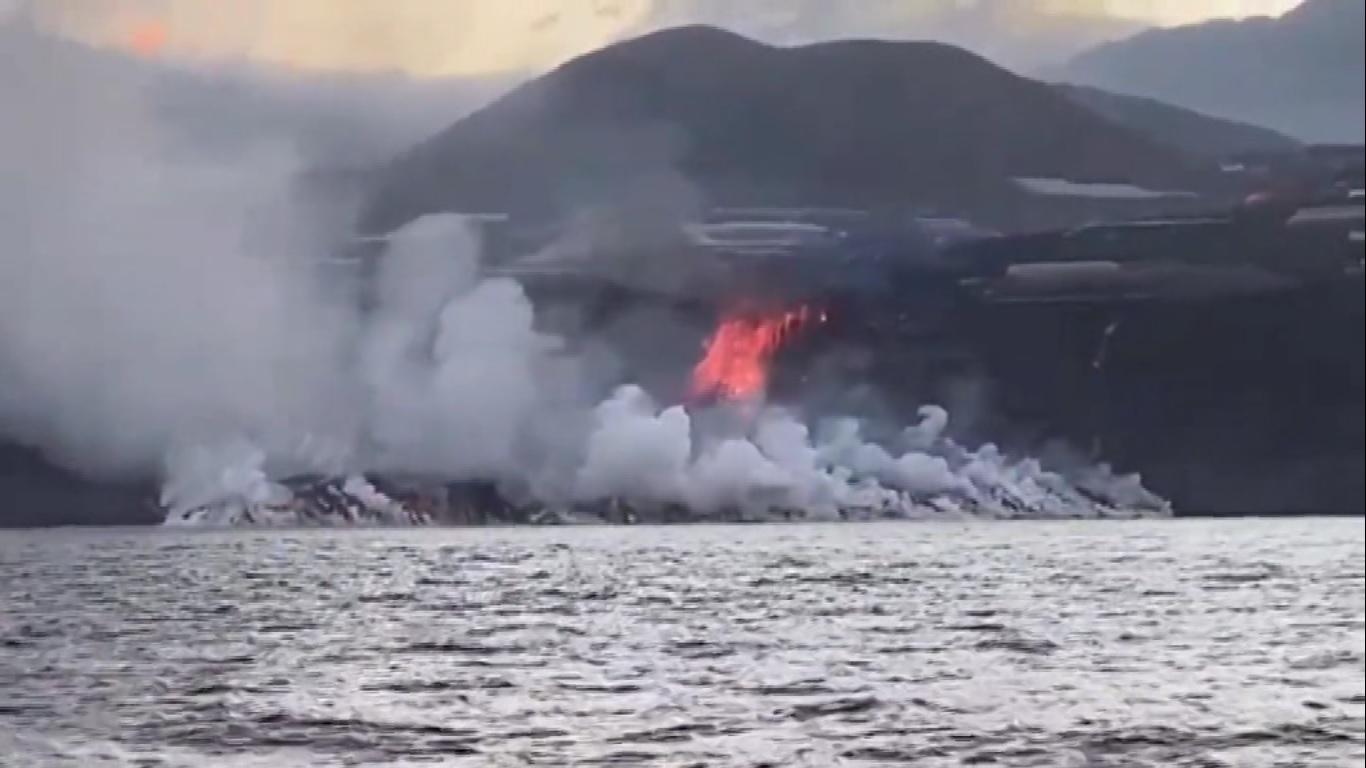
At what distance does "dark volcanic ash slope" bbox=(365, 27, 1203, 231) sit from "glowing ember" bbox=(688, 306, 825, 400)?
1.60 ft

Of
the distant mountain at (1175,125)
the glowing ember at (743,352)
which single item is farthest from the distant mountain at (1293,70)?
the glowing ember at (743,352)

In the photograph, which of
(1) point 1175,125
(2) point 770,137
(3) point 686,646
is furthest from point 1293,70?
(3) point 686,646

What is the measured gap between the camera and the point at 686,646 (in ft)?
26.1

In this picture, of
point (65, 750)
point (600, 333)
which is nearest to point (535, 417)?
point (600, 333)

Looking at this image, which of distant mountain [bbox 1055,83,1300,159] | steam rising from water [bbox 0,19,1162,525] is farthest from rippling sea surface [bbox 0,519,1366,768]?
distant mountain [bbox 1055,83,1300,159]

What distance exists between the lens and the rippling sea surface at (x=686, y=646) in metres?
6.84

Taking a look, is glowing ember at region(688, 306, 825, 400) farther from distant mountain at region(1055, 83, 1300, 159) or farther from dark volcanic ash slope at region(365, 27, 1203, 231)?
distant mountain at region(1055, 83, 1300, 159)

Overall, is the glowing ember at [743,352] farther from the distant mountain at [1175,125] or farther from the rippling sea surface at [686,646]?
the distant mountain at [1175,125]

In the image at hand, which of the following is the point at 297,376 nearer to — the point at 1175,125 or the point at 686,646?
the point at 686,646

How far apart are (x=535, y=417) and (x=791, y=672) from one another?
70.4 inches

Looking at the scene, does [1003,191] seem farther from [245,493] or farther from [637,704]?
[245,493]

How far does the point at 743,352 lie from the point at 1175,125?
5.97ft

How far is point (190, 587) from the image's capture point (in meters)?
8.21

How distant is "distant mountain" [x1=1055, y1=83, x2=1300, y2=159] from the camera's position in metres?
6.43
